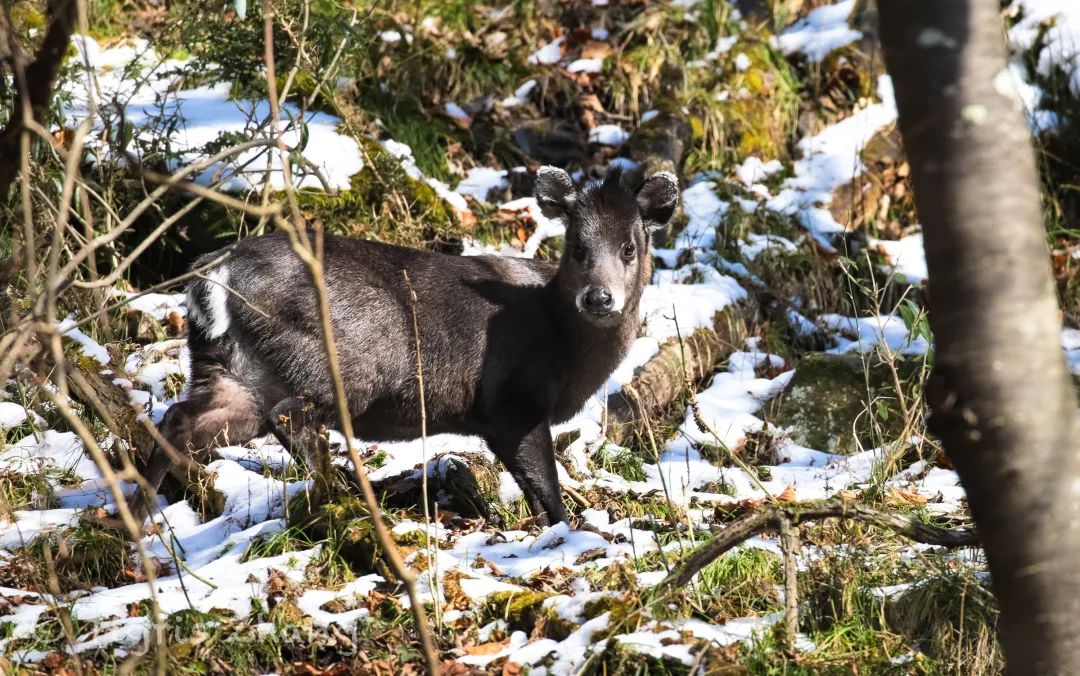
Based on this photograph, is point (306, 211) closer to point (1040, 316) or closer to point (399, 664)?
point (399, 664)

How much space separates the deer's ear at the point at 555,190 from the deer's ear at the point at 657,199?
374mm

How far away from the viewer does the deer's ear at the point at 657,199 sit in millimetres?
6168

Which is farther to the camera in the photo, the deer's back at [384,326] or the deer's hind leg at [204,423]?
the deer's back at [384,326]

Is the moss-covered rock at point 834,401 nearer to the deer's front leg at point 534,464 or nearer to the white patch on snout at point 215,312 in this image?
the deer's front leg at point 534,464

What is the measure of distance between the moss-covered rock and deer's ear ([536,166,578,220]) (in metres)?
1.79

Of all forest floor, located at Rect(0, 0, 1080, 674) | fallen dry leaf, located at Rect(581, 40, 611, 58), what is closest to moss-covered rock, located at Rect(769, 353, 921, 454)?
forest floor, located at Rect(0, 0, 1080, 674)

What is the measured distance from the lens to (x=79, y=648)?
3.73 metres

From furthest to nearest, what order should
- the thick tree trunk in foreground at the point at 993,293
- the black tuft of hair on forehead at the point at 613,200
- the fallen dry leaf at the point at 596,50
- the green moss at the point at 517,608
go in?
the fallen dry leaf at the point at 596,50 < the black tuft of hair on forehead at the point at 613,200 < the green moss at the point at 517,608 < the thick tree trunk in foreground at the point at 993,293

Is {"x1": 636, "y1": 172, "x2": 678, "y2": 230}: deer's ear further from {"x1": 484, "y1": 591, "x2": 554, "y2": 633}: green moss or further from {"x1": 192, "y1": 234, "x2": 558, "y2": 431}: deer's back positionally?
{"x1": 484, "y1": 591, "x2": 554, "y2": 633}: green moss

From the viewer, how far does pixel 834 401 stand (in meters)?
6.73

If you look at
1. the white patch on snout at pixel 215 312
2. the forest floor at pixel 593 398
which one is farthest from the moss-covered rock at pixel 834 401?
the white patch on snout at pixel 215 312

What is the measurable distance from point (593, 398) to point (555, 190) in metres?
1.24

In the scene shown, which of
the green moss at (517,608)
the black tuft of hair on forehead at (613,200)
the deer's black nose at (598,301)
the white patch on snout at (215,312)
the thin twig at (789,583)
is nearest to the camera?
the thin twig at (789,583)

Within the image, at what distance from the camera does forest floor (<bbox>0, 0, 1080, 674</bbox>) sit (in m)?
3.70
